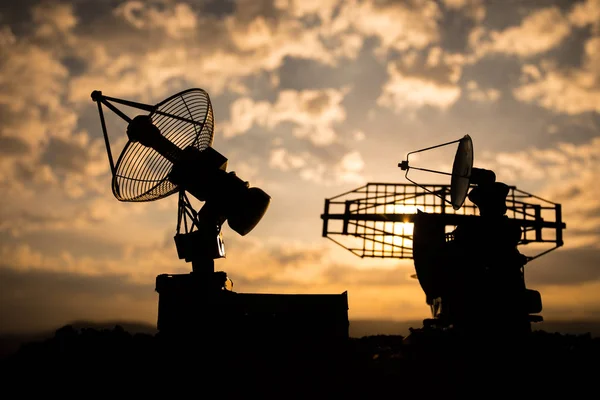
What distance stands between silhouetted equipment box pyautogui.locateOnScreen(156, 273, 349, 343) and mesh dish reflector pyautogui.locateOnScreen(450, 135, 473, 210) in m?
4.15

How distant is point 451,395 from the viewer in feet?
35.0

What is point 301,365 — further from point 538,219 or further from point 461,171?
point 538,219

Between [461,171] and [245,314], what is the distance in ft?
22.0

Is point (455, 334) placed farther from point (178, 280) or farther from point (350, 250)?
point (350, 250)

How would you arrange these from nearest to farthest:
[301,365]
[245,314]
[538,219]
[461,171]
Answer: [301,365]
[245,314]
[461,171]
[538,219]

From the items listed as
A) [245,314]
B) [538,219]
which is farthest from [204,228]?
[538,219]

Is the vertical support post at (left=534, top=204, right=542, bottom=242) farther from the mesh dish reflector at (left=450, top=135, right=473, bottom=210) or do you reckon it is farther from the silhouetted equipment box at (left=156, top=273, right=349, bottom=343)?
the silhouetted equipment box at (left=156, top=273, right=349, bottom=343)

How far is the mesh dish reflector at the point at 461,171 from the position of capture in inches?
551

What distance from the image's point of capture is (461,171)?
580 inches

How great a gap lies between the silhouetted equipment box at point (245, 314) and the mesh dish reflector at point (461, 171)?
4.15 m

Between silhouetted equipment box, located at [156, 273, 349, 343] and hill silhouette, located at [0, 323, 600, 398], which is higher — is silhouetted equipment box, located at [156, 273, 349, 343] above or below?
above

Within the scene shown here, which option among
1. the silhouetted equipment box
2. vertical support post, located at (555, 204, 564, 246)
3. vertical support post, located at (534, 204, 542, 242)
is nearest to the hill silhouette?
the silhouetted equipment box

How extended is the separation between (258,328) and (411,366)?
373cm

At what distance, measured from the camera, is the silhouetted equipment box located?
13250 millimetres
